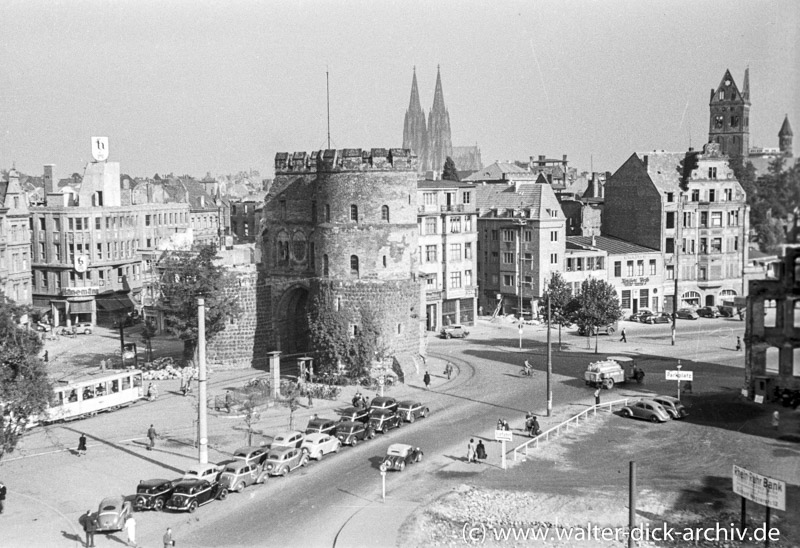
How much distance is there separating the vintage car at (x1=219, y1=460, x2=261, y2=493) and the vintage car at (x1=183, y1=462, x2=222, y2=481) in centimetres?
33

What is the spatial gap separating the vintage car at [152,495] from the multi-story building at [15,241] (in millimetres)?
42602

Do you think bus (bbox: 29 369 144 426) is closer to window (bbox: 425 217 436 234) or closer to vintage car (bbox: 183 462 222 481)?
vintage car (bbox: 183 462 222 481)

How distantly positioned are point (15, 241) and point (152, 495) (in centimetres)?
4633

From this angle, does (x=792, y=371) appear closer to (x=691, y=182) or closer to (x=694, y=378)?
(x=694, y=378)

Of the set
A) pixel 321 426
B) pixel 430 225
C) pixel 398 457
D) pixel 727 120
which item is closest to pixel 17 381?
pixel 321 426

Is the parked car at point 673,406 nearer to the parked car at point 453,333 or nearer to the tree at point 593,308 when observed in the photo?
the tree at point 593,308

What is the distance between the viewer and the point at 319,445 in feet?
128

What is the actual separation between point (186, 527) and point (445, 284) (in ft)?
153

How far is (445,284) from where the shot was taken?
75.4 meters

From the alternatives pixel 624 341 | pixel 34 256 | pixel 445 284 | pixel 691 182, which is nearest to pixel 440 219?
pixel 445 284

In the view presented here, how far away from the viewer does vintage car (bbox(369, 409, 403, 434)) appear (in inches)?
1694

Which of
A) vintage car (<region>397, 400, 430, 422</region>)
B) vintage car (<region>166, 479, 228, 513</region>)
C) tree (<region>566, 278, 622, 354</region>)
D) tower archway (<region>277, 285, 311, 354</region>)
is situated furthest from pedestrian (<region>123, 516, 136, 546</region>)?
tree (<region>566, 278, 622, 354</region>)

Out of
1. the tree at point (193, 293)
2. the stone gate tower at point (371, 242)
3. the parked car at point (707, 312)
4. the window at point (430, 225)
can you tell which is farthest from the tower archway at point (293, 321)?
the parked car at point (707, 312)

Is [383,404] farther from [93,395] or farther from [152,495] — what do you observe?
[152,495]
